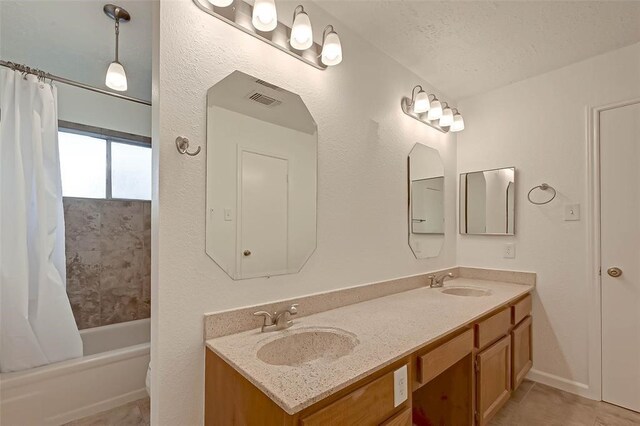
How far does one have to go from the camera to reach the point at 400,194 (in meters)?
2.08

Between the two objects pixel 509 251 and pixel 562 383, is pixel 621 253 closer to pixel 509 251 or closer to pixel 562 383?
pixel 509 251

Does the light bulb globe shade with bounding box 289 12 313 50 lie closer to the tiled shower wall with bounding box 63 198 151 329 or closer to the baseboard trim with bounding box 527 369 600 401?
Answer: the tiled shower wall with bounding box 63 198 151 329

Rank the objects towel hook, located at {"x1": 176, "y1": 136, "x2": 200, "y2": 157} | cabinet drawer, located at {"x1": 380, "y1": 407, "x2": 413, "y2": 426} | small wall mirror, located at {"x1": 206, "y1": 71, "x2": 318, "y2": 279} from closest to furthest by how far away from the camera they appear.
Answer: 1. cabinet drawer, located at {"x1": 380, "y1": 407, "x2": 413, "y2": 426}
2. towel hook, located at {"x1": 176, "y1": 136, "x2": 200, "y2": 157}
3. small wall mirror, located at {"x1": 206, "y1": 71, "x2": 318, "y2": 279}

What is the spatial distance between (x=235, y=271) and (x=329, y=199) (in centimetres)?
65

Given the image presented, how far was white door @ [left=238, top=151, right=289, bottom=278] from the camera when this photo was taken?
132cm

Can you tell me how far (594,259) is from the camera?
6.62 feet

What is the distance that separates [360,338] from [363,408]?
29cm

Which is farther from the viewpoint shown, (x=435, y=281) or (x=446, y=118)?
(x=446, y=118)

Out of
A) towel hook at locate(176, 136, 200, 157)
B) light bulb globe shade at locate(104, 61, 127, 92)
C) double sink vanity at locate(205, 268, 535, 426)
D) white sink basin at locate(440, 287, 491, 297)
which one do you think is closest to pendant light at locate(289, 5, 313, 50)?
towel hook at locate(176, 136, 200, 157)

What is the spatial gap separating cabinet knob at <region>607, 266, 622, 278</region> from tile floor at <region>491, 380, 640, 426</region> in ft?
2.81

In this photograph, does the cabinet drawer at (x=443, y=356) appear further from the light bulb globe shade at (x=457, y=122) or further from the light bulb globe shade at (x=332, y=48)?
the light bulb globe shade at (x=457, y=122)

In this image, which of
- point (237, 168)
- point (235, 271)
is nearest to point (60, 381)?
point (235, 271)

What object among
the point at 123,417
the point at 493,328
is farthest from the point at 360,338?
the point at 123,417

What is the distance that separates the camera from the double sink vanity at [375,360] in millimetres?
869
